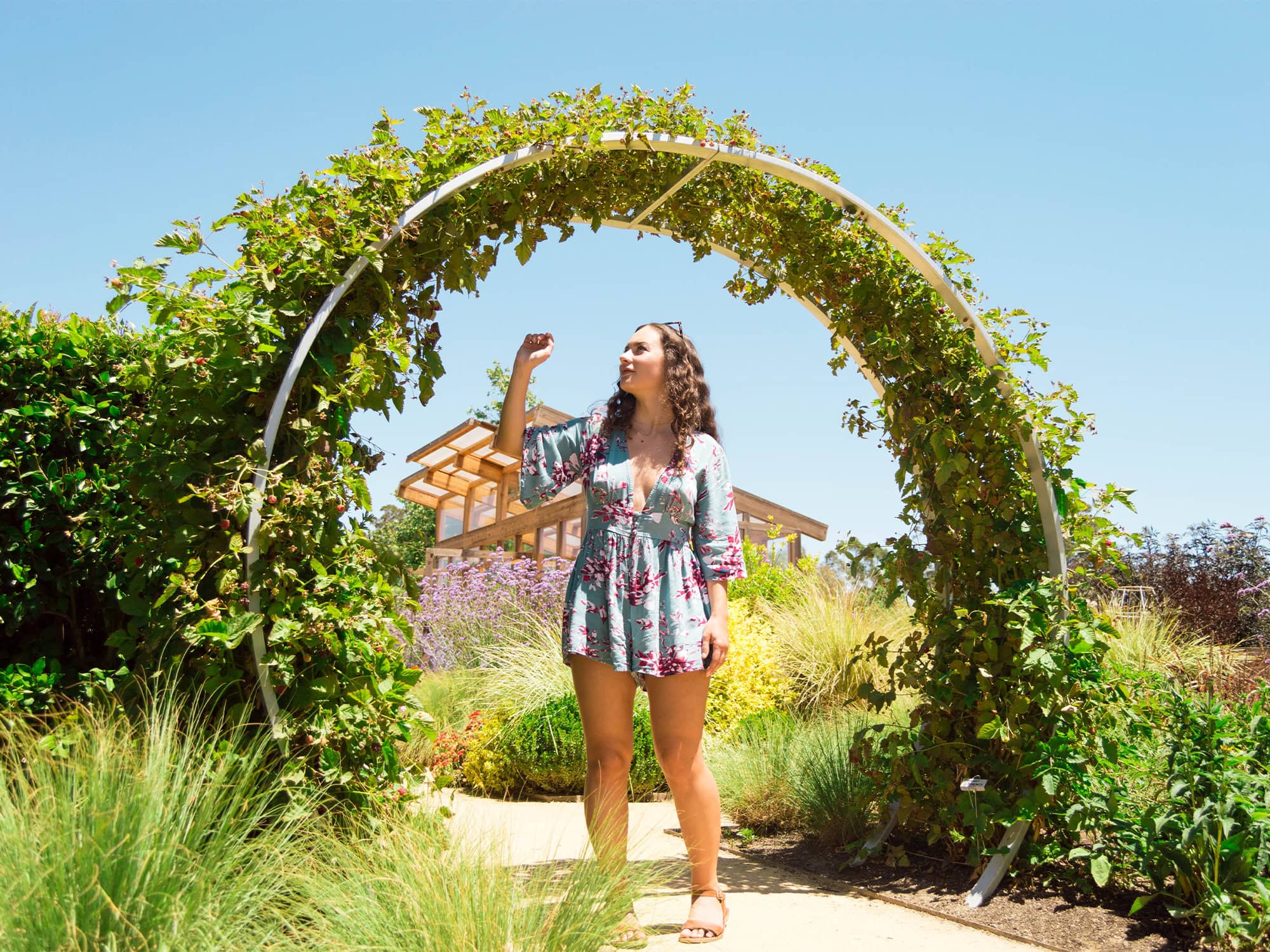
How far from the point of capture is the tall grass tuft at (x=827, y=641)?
617 cm

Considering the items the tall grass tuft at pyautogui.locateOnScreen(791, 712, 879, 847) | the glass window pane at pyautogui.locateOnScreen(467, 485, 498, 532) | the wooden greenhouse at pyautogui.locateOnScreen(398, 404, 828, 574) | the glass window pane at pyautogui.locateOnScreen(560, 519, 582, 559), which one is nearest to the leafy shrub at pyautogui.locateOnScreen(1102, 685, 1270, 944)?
the tall grass tuft at pyautogui.locateOnScreen(791, 712, 879, 847)

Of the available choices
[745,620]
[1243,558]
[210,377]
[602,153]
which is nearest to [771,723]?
[745,620]

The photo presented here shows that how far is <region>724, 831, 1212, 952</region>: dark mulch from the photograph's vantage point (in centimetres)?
285

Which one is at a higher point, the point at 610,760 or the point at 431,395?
the point at 431,395

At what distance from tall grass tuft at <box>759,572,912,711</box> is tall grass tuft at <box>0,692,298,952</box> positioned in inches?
164

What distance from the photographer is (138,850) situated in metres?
1.79

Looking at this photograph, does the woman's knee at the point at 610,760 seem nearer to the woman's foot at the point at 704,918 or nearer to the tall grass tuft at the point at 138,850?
the woman's foot at the point at 704,918

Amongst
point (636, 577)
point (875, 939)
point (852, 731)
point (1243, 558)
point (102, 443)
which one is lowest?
point (875, 939)

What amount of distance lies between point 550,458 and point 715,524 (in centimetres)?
53

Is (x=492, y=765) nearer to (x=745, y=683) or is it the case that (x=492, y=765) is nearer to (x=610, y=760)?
(x=745, y=683)

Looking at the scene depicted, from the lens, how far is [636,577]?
8.76ft

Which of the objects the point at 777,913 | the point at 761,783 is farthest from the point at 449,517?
the point at 777,913

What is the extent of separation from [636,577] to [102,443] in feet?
6.39

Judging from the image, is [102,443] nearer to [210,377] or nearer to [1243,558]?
[210,377]
